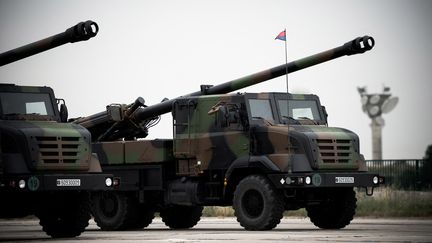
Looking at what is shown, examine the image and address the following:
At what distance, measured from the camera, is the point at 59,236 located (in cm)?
2495

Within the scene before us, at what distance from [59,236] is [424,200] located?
1338 cm

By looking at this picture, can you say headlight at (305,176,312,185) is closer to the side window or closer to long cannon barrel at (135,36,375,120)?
the side window

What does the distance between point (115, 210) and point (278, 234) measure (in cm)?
648

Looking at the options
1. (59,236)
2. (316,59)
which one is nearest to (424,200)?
(316,59)

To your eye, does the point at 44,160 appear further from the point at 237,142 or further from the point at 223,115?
the point at 237,142

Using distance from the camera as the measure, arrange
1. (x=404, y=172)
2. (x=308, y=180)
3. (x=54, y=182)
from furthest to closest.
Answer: (x=404, y=172) < (x=308, y=180) < (x=54, y=182)

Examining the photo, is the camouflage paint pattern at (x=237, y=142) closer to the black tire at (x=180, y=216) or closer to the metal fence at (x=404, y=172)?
the black tire at (x=180, y=216)

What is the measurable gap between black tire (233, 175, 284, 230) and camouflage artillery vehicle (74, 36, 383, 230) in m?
0.02

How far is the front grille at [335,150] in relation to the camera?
2783 centimetres

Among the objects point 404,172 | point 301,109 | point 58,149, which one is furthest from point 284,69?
point 404,172

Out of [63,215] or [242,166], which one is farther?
[242,166]

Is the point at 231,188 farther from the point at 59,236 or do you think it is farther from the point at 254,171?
the point at 59,236

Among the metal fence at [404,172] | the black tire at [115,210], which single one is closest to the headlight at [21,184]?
the black tire at [115,210]

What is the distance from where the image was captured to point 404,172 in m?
44.2
